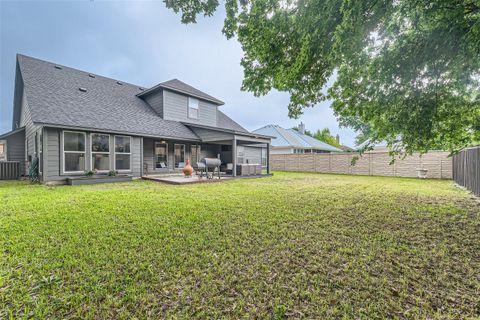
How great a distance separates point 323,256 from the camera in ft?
9.89

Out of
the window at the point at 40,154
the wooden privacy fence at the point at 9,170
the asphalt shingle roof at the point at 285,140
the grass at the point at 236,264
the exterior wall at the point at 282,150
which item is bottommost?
the grass at the point at 236,264

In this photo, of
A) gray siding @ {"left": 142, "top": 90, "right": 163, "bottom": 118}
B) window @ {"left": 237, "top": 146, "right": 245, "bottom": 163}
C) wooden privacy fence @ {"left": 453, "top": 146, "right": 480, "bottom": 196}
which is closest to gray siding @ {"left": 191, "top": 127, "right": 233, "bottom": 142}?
gray siding @ {"left": 142, "top": 90, "right": 163, "bottom": 118}

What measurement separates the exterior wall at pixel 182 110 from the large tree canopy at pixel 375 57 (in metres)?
10.3

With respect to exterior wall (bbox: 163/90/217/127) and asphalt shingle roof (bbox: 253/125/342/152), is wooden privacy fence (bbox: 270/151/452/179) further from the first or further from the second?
exterior wall (bbox: 163/90/217/127)

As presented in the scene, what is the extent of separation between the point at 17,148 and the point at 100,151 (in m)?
6.38

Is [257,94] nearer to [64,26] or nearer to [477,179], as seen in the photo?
[477,179]

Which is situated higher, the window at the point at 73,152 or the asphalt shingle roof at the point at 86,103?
the asphalt shingle roof at the point at 86,103

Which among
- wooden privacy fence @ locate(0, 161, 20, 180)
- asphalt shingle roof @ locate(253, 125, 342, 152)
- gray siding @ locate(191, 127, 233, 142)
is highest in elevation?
asphalt shingle roof @ locate(253, 125, 342, 152)

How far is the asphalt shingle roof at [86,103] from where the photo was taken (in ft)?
32.4

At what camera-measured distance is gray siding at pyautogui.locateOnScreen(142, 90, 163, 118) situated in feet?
48.2

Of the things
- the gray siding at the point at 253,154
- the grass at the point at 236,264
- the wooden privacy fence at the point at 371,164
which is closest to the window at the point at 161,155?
the gray siding at the point at 253,154

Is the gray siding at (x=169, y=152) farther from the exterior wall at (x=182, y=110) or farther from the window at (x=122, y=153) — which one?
the exterior wall at (x=182, y=110)

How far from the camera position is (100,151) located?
10617mm

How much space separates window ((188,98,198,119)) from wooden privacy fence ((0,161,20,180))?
10.2m
